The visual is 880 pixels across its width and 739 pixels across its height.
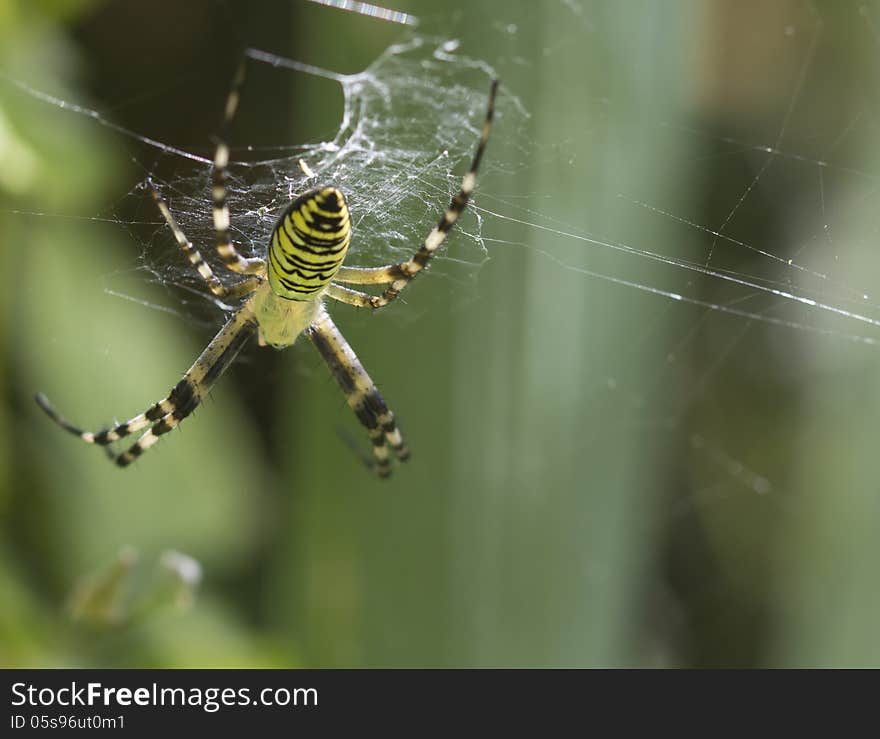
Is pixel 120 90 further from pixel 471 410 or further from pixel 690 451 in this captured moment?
pixel 690 451

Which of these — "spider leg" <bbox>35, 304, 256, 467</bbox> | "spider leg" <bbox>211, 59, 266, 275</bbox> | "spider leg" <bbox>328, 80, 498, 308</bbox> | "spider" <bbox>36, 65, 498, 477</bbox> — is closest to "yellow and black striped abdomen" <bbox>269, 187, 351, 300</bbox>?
"spider" <bbox>36, 65, 498, 477</bbox>

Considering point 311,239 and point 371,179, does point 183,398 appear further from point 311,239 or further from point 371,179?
point 311,239

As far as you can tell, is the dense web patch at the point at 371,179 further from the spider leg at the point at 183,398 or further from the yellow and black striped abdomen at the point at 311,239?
the yellow and black striped abdomen at the point at 311,239

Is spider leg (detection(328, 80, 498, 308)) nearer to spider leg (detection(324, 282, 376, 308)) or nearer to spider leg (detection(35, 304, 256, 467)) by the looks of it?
spider leg (detection(324, 282, 376, 308))

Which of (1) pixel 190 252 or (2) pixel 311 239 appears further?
(1) pixel 190 252

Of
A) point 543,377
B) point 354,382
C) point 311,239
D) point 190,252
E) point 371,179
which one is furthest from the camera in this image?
point 543,377

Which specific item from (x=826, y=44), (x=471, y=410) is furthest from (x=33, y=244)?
(x=826, y=44)

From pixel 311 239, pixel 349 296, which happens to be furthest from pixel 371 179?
pixel 311 239
